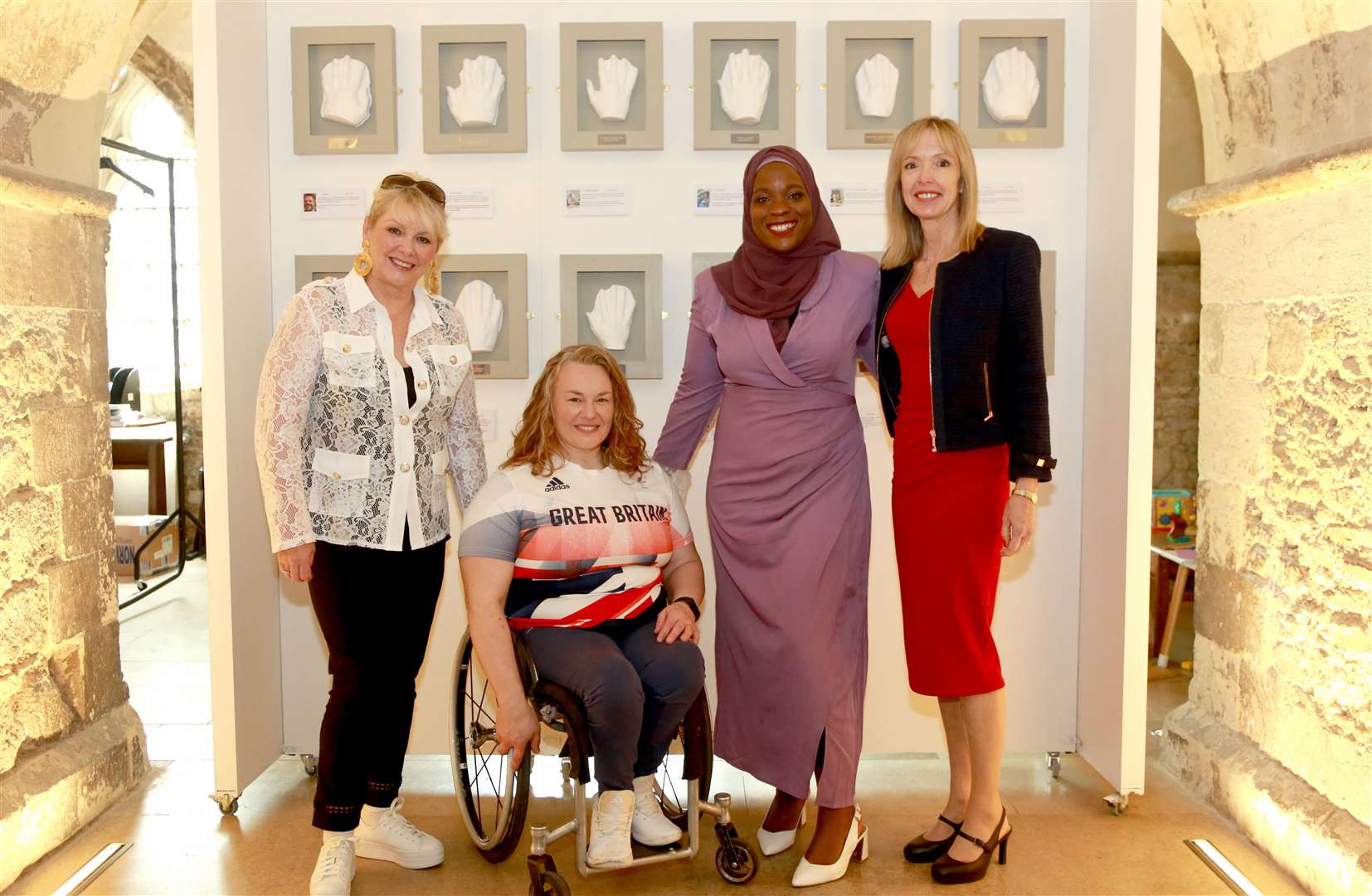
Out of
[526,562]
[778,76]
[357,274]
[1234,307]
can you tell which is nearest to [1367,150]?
[1234,307]

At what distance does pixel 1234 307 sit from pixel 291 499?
289 centimetres

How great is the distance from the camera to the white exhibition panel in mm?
3467

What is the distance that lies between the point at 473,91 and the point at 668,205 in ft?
2.34

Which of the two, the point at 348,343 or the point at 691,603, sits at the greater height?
the point at 348,343

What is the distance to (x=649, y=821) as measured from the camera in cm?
268

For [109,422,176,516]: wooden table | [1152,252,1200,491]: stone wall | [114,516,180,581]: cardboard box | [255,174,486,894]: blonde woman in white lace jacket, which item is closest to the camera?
[255,174,486,894]: blonde woman in white lace jacket

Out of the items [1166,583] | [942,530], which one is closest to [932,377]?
[942,530]

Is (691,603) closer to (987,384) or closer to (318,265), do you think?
(987,384)

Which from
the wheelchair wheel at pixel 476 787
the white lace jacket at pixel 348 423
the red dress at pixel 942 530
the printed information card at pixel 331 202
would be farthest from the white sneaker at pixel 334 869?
the printed information card at pixel 331 202

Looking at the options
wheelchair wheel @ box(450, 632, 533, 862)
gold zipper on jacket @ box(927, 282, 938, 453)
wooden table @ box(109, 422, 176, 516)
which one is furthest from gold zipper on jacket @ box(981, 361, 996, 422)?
wooden table @ box(109, 422, 176, 516)

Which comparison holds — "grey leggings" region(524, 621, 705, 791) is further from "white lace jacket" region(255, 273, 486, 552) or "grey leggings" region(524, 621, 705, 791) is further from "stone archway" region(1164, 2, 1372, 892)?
"stone archway" region(1164, 2, 1372, 892)

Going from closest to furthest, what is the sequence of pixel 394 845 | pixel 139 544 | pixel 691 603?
pixel 691 603
pixel 394 845
pixel 139 544

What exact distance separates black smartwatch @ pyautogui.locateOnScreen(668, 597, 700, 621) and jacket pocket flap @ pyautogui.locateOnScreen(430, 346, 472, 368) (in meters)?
0.84

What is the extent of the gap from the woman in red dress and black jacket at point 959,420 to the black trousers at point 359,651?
4.25ft
